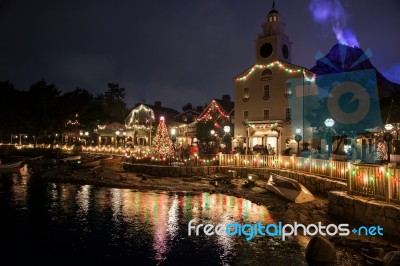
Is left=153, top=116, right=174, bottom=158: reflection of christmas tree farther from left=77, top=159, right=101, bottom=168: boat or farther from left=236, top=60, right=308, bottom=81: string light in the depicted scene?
left=236, top=60, right=308, bottom=81: string light

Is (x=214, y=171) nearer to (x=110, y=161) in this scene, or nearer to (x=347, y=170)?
(x=110, y=161)

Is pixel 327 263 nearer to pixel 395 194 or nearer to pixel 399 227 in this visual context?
pixel 399 227

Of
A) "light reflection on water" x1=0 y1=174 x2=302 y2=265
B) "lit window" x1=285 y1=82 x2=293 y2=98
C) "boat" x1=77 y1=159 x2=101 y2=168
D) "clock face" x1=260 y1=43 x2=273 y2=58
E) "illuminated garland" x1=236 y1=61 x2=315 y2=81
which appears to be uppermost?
"clock face" x1=260 y1=43 x2=273 y2=58

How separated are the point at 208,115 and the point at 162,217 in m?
30.4

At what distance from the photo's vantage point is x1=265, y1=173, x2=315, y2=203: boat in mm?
17047

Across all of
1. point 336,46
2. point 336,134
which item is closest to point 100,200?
point 336,134

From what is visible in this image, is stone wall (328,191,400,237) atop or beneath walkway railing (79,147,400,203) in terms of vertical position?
beneath

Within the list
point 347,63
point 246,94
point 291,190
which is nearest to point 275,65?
point 246,94

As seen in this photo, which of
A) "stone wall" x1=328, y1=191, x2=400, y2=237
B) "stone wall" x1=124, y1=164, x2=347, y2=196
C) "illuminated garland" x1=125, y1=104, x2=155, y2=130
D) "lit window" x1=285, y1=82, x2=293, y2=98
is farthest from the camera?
"illuminated garland" x1=125, y1=104, x2=155, y2=130

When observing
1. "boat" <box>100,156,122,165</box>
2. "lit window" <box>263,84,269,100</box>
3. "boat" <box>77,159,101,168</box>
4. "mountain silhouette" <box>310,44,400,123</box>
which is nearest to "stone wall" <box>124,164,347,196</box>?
"boat" <box>77,159,101,168</box>

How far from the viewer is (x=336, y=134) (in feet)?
98.8

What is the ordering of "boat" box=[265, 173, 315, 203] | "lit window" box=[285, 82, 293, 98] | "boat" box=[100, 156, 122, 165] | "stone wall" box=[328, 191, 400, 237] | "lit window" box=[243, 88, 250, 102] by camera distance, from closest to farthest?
"stone wall" box=[328, 191, 400, 237] → "boat" box=[265, 173, 315, 203] → "lit window" box=[285, 82, 293, 98] → "boat" box=[100, 156, 122, 165] → "lit window" box=[243, 88, 250, 102]

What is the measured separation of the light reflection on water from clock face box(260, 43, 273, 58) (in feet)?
73.9

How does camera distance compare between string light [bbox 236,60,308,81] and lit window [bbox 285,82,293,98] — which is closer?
string light [bbox 236,60,308,81]
